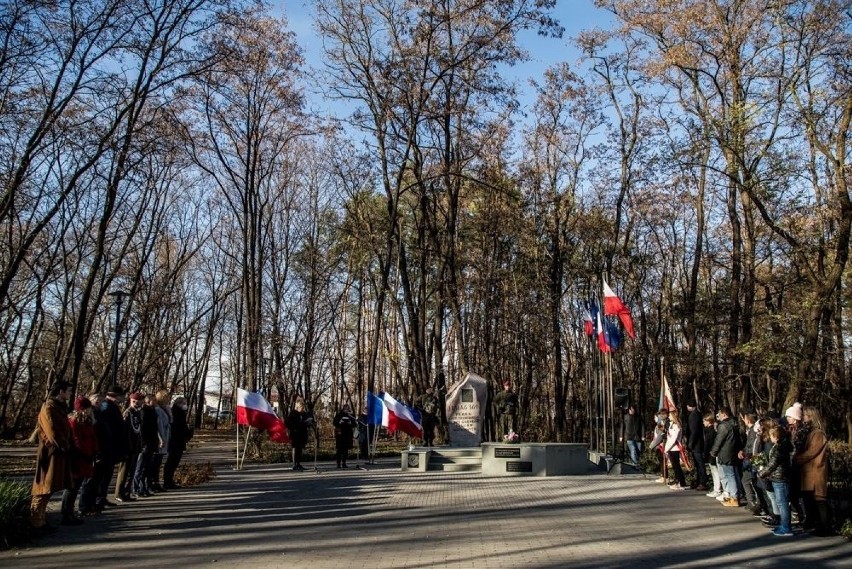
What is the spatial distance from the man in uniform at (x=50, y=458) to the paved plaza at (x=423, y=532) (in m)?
0.45

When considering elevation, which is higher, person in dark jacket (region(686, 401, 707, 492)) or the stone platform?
person in dark jacket (region(686, 401, 707, 492))

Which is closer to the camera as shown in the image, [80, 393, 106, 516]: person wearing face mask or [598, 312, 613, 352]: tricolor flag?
[80, 393, 106, 516]: person wearing face mask

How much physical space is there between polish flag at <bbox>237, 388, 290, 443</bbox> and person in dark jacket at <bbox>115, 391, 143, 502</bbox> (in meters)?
4.85

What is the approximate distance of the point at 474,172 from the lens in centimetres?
3197

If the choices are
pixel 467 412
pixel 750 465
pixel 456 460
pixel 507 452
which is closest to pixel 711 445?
pixel 750 465

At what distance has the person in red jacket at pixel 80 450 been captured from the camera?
10141mm

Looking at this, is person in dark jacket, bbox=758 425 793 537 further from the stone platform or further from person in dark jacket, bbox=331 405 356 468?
person in dark jacket, bbox=331 405 356 468

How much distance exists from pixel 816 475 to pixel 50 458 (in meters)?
9.39

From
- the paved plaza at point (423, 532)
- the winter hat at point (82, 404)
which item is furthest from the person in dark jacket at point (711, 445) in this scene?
the winter hat at point (82, 404)

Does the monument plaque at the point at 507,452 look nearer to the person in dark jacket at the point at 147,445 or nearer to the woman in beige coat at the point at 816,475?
the person in dark jacket at the point at 147,445

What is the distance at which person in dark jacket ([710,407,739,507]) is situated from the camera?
1248 centimetres

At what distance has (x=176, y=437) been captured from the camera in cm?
1516

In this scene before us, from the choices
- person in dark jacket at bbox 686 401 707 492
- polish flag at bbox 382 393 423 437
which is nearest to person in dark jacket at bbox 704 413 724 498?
person in dark jacket at bbox 686 401 707 492

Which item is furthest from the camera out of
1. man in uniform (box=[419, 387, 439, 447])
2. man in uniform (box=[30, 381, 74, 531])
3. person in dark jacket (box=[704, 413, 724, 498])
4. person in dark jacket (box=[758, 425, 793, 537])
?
man in uniform (box=[419, 387, 439, 447])
